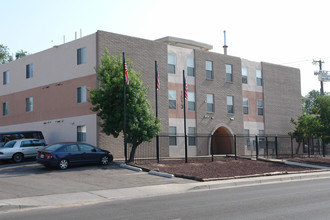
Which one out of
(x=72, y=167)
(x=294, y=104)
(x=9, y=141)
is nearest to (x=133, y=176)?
(x=72, y=167)

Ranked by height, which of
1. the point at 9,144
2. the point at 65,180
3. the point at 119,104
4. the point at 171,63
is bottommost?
the point at 65,180

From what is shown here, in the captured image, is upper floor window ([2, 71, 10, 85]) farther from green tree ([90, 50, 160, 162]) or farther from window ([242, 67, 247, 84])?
window ([242, 67, 247, 84])

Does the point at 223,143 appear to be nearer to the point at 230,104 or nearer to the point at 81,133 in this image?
the point at 230,104

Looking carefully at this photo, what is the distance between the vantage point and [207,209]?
33.5 ft

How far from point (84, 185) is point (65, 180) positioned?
164cm

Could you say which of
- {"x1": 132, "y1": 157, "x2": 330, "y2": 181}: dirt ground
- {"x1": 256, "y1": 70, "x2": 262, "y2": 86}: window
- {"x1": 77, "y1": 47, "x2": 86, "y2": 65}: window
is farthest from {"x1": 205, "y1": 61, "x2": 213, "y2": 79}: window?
{"x1": 77, "y1": 47, "x2": 86, "y2": 65}: window

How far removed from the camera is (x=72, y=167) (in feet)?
69.5

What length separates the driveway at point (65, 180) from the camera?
575 inches

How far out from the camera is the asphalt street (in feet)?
30.5

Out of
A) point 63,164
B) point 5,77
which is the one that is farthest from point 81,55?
point 5,77

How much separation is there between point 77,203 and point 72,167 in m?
9.30

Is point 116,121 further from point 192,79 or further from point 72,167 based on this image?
point 192,79

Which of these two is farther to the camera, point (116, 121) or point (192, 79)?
point (192, 79)

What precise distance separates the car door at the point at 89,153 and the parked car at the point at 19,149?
16.0 feet
